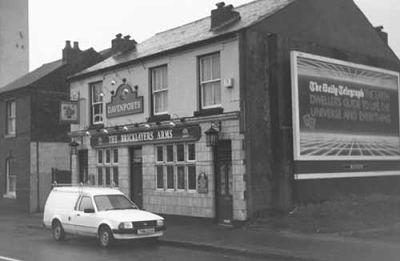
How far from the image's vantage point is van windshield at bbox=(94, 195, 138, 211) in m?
15.8

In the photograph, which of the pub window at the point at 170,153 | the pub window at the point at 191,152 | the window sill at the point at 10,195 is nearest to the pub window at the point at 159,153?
the pub window at the point at 170,153

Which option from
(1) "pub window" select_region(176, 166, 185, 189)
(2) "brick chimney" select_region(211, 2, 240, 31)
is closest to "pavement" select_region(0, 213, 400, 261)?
(1) "pub window" select_region(176, 166, 185, 189)

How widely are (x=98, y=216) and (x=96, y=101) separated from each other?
9.87 m

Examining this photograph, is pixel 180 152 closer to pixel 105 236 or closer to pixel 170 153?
pixel 170 153

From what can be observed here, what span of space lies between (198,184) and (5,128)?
619 inches

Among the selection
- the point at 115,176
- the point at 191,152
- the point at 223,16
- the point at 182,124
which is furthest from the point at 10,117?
the point at 223,16

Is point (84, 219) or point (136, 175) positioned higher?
point (136, 175)

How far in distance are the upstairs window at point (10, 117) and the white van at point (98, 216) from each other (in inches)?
557

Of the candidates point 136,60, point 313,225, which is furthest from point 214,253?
point 136,60

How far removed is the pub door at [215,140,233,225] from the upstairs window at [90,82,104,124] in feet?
23.8

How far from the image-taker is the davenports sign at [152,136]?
1955cm

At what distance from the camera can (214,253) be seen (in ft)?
46.2

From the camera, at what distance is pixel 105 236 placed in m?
15.0

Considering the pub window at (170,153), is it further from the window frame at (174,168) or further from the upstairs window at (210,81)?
the upstairs window at (210,81)
